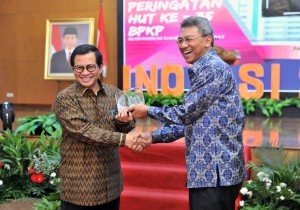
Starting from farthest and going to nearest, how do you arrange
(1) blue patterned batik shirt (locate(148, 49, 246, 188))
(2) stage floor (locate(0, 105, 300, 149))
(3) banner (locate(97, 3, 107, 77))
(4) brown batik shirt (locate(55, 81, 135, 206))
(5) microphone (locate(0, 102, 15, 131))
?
(3) banner (locate(97, 3, 107, 77)) < (5) microphone (locate(0, 102, 15, 131)) < (2) stage floor (locate(0, 105, 300, 149)) < (4) brown batik shirt (locate(55, 81, 135, 206)) < (1) blue patterned batik shirt (locate(148, 49, 246, 188))

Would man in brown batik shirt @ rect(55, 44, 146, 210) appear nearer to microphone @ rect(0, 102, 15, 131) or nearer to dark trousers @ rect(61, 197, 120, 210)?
dark trousers @ rect(61, 197, 120, 210)

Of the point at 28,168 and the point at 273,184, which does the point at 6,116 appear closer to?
the point at 28,168

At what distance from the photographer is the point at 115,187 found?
6.46 ft

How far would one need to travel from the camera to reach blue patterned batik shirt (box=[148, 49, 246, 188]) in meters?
1.71

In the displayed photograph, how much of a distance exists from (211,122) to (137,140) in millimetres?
458

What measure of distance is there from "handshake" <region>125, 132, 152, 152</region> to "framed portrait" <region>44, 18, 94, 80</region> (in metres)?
5.07

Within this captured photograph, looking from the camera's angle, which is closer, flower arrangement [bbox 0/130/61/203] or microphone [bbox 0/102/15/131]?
flower arrangement [bbox 0/130/61/203]

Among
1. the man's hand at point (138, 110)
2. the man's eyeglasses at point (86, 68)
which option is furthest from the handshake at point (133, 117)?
the man's eyeglasses at point (86, 68)

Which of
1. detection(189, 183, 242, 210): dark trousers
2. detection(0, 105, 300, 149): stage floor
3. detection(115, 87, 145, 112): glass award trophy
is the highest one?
detection(115, 87, 145, 112): glass award trophy

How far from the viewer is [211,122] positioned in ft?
5.63

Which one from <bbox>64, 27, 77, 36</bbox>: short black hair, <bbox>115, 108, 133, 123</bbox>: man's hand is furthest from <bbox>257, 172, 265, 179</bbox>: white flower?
<bbox>64, 27, 77, 36</bbox>: short black hair

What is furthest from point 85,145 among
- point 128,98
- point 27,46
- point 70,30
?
point 27,46

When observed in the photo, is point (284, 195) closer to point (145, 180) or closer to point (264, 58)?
point (145, 180)

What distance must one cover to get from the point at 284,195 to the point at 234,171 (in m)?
1.45
